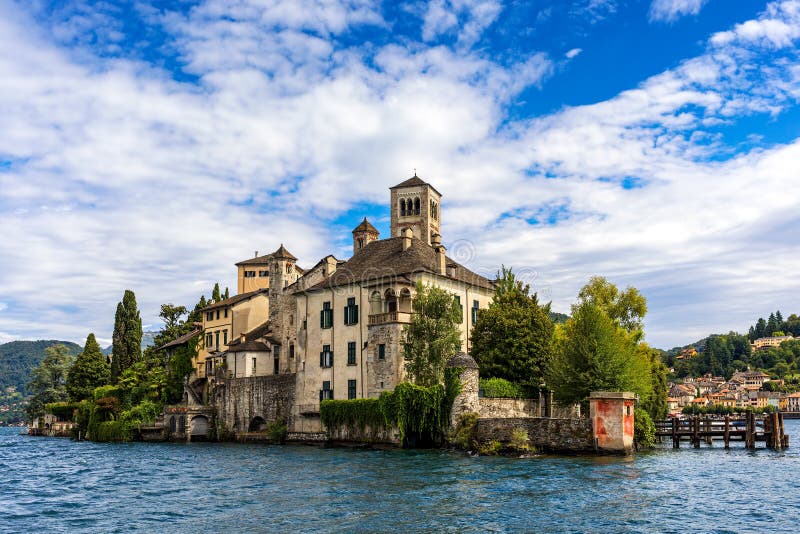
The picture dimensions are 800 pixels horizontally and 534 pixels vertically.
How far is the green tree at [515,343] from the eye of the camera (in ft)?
162

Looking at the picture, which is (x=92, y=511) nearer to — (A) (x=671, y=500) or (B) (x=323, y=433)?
(A) (x=671, y=500)

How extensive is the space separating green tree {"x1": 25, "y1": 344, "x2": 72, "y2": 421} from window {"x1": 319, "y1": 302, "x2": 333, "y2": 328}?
65.2 meters

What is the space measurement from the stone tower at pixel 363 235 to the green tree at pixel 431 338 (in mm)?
24890

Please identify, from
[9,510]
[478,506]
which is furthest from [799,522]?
[9,510]

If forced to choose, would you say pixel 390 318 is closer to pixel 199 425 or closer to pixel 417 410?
pixel 417 410

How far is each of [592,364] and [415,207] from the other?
36132 millimetres

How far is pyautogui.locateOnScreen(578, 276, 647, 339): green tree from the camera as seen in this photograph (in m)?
60.8

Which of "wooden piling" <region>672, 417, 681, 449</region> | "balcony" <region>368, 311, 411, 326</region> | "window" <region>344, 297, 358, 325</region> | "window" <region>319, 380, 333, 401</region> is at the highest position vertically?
"window" <region>344, 297, 358, 325</region>

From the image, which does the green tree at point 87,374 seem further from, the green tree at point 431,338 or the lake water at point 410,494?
the green tree at point 431,338

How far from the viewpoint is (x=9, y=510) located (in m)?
26.8

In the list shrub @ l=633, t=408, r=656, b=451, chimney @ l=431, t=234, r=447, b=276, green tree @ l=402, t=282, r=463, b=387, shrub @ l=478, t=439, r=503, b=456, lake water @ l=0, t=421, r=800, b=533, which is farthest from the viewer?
chimney @ l=431, t=234, r=447, b=276

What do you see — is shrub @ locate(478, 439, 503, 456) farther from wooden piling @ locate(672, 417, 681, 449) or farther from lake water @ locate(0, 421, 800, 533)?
wooden piling @ locate(672, 417, 681, 449)

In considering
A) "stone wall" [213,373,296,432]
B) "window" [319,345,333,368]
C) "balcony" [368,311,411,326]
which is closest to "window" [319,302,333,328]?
"window" [319,345,333,368]

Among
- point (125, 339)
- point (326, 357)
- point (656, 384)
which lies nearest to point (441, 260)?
point (326, 357)
